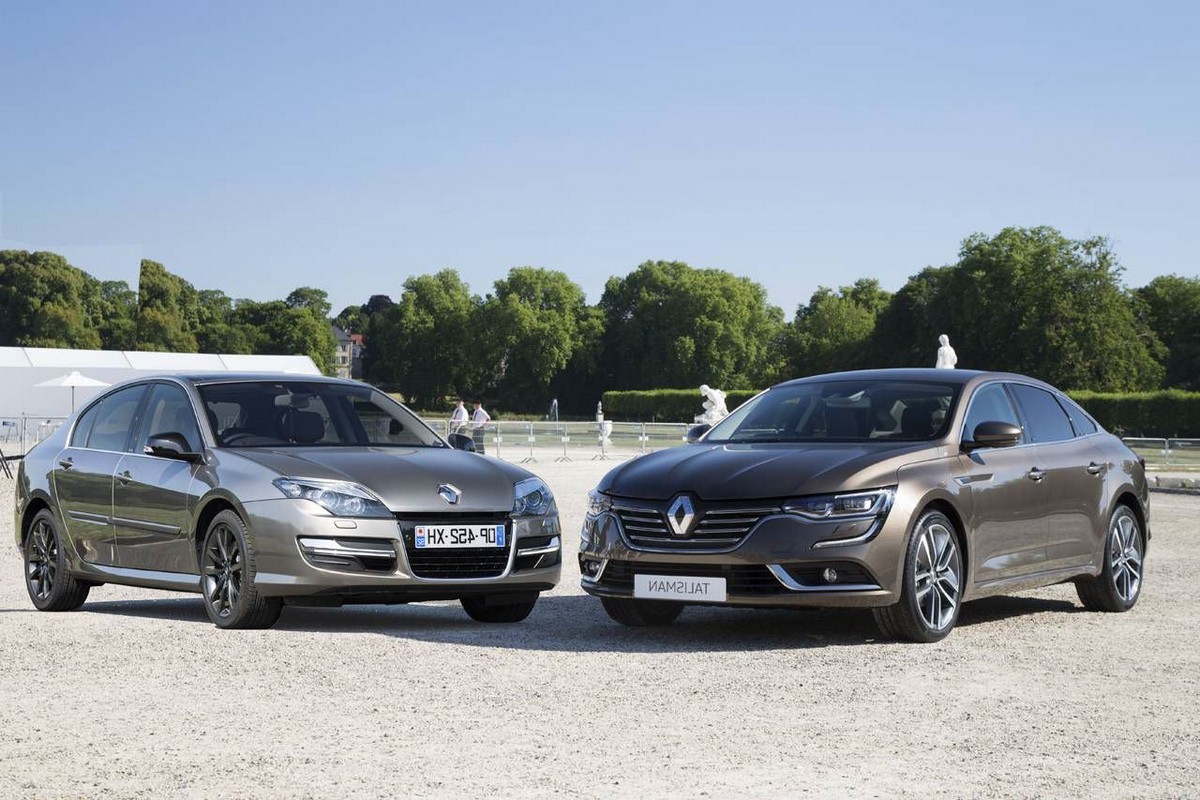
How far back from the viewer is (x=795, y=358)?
447 feet

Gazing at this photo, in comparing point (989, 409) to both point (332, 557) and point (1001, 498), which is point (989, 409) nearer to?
point (1001, 498)

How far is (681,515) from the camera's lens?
32.3 ft

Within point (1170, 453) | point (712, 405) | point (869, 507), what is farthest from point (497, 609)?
point (712, 405)

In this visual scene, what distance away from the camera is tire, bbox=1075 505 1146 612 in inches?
474

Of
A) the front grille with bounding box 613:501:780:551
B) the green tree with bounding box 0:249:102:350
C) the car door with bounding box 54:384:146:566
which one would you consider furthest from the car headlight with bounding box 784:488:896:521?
the green tree with bounding box 0:249:102:350

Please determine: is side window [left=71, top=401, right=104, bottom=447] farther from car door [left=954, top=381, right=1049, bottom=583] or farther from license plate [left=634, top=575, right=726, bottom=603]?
car door [left=954, top=381, right=1049, bottom=583]

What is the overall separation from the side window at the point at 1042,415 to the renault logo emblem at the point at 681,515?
288 cm

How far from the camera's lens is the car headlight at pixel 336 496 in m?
10.2

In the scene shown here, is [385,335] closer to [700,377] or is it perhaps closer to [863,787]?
[700,377]

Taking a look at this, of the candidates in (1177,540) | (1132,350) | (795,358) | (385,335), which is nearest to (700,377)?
(795,358)

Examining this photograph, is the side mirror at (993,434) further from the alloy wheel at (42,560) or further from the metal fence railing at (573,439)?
the metal fence railing at (573,439)

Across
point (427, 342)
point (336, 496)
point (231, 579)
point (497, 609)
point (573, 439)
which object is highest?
point (427, 342)

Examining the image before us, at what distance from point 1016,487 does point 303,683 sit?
15.9ft

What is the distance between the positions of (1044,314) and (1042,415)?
84.7m
